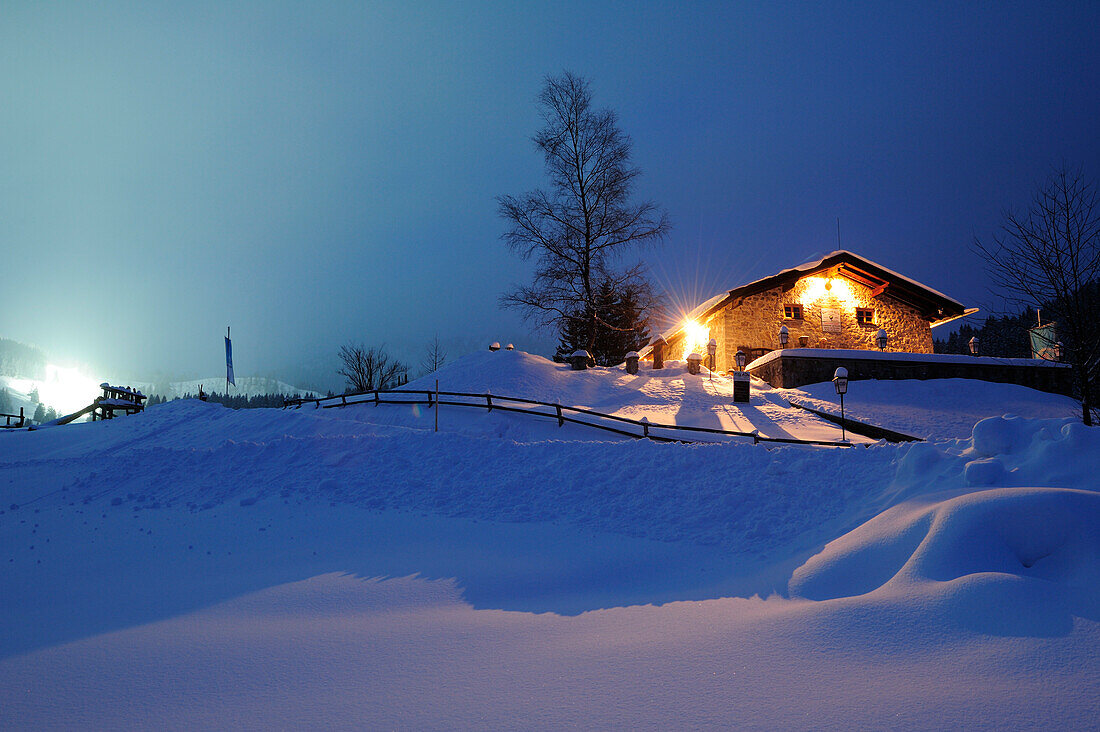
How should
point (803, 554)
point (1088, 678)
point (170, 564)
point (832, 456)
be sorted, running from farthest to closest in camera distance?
point (832, 456) → point (170, 564) → point (803, 554) → point (1088, 678)

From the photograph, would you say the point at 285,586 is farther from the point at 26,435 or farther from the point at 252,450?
the point at 26,435

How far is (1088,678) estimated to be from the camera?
327cm

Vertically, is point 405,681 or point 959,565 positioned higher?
point 959,565

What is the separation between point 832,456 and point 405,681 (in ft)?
25.5

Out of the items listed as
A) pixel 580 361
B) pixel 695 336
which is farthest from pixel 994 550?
pixel 695 336

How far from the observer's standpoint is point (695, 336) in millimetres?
31953

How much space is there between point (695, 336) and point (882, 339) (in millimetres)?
9390

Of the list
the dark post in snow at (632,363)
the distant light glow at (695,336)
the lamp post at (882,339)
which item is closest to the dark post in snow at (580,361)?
the dark post in snow at (632,363)

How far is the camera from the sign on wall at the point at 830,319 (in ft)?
91.1

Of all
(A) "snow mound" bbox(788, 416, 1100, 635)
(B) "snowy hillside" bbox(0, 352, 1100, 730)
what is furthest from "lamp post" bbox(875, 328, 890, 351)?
(A) "snow mound" bbox(788, 416, 1100, 635)

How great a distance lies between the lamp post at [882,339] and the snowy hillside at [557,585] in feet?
70.3

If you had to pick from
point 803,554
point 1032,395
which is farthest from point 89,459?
point 1032,395

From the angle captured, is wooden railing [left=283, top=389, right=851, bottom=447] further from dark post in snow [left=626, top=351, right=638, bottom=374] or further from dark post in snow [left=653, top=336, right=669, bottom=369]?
dark post in snow [left=653, top=336, right=669, bottom=369]

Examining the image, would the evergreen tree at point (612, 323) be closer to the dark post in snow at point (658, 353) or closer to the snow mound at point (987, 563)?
the dark post in snow at point (658, 353)
